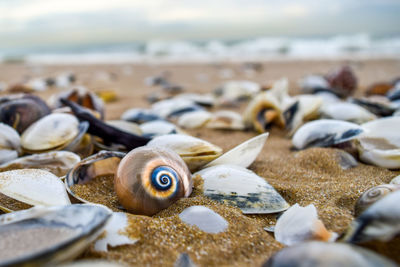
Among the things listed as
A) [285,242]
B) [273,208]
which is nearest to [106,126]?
[273,208]

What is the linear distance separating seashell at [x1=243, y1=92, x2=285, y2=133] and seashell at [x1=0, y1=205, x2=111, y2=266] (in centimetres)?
208

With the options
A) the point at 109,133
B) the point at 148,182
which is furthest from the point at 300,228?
the point at 109,133

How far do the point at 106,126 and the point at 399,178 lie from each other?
5.76ft

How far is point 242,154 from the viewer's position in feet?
6.54

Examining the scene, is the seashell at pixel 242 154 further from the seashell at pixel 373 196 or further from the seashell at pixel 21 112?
the seashell at pixel 21 112

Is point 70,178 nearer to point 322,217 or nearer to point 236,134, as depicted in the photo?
point 322,217

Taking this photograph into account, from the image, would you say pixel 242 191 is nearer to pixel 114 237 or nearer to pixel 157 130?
pixel 114 237

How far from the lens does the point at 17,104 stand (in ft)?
7.62

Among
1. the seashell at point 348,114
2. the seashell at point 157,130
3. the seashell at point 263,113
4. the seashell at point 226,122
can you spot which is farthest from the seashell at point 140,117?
the seashell at point 348,114

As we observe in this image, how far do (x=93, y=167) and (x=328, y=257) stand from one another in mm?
1365

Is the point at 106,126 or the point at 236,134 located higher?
the point at 106,126

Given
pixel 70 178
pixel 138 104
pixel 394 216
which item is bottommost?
pixel 138 104

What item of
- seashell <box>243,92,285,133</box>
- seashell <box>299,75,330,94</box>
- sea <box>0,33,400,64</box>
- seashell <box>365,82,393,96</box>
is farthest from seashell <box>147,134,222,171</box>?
sea <box>0,33,400,64</box>

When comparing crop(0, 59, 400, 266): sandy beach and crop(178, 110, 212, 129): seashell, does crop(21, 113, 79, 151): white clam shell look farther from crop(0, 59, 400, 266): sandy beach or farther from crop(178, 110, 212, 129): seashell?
crop(178, 110, 212, 129): seashell
